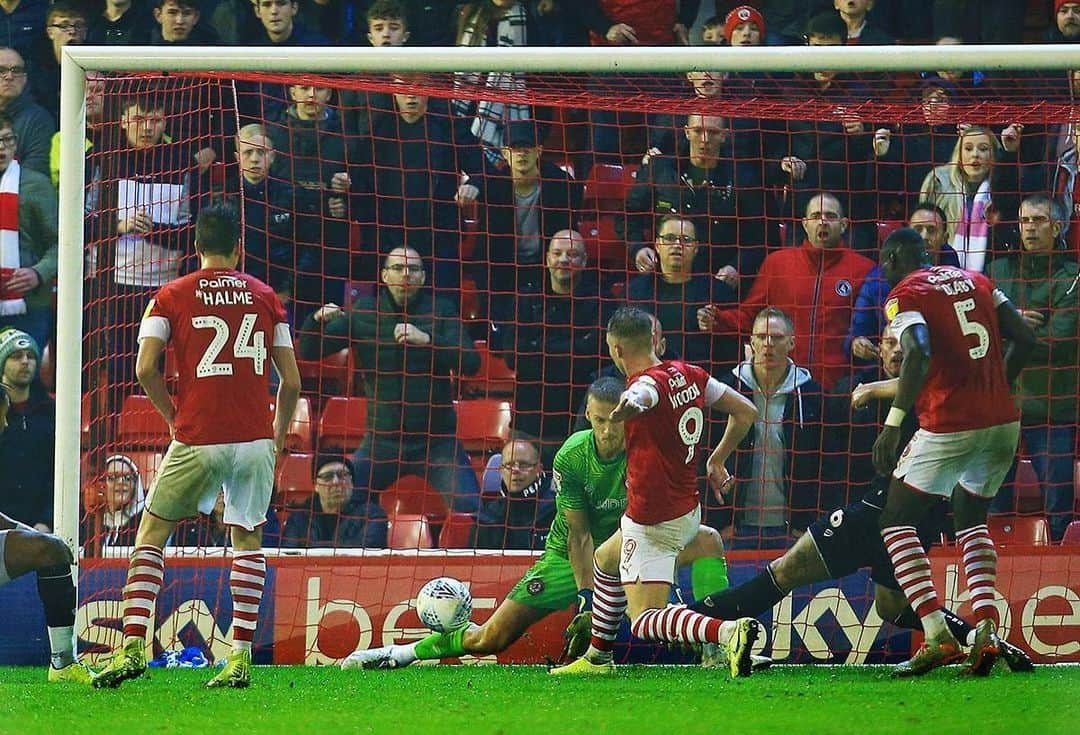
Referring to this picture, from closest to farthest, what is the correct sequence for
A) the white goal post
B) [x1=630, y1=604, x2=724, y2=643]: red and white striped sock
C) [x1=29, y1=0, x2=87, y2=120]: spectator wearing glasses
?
[x1=630, y1=604, x2=724, y2=643]: red and white striped sock → the white goal post → [x1=29, y1=0, x2=87, y2=120]: spectator wearing glasses

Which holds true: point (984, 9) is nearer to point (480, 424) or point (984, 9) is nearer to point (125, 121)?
point (480, 424)

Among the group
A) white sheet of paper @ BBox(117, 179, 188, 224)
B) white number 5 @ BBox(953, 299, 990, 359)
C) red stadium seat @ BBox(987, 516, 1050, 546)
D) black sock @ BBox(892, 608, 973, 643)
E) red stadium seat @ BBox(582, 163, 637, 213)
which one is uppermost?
red stadium seat @ BBox(582, 163, 637, 213)

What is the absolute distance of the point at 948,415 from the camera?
677 centimetres

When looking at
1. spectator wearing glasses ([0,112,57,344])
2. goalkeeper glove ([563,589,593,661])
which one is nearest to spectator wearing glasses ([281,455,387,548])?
goalkeeper glove ([563,589,593,661])

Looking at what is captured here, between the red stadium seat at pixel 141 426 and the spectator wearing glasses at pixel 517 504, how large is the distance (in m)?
1.61

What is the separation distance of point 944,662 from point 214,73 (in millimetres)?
3998

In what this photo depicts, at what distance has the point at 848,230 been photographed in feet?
27.6

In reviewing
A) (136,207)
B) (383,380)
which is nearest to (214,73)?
(136,207)

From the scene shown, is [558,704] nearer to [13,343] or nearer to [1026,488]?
[1026,488]

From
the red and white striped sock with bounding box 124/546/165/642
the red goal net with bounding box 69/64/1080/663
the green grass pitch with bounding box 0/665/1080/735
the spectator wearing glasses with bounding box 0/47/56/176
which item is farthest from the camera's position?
the spectator wearing glasses with bounding box 0/47/56/176

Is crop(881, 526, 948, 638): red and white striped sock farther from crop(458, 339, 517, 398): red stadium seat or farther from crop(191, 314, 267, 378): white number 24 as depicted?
crop(191, 314, 267, 378): white number 24

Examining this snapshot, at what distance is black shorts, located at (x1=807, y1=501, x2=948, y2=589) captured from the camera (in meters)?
7.10

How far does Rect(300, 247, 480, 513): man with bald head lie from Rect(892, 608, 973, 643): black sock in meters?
2.20

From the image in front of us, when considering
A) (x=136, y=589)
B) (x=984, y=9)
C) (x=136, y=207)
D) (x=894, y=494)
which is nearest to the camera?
(x=136, y=589)
